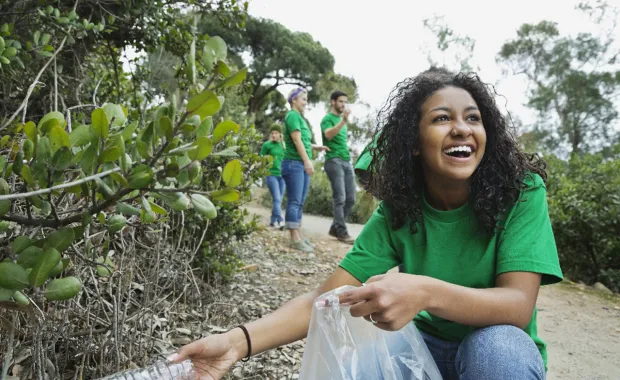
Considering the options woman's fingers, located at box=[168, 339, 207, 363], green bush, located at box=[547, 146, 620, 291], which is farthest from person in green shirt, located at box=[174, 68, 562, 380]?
green bush, located at box=[547, 146, 620, 291]

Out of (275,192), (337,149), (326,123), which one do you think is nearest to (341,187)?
(337,149)

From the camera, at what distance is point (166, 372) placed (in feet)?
4.14

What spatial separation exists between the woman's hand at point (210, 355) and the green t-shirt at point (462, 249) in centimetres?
50

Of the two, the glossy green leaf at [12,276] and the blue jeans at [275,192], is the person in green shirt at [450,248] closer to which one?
the glossy green leaf at [12,276]

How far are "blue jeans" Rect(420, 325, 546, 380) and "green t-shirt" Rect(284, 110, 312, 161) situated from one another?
3628 mm

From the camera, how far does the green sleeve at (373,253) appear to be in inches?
63.1

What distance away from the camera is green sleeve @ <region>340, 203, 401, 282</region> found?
1.60 meters

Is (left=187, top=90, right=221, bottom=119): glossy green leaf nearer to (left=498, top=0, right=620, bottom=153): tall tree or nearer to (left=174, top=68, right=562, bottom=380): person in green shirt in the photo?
(left=174, top=68, right=562, bottom=380): person in green shirt

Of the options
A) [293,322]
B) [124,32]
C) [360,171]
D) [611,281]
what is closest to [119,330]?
[293,322]

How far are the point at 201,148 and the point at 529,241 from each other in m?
1.04

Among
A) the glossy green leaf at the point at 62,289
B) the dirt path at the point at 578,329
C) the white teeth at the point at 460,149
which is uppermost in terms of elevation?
the white teeth at the point at 460,149

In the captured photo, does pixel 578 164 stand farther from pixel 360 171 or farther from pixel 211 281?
pixel 211 281

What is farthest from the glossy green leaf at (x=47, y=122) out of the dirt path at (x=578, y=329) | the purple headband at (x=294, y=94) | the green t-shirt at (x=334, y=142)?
the green t-shirt at (x=334, y=142)

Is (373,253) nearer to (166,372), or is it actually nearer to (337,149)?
(166,372)
